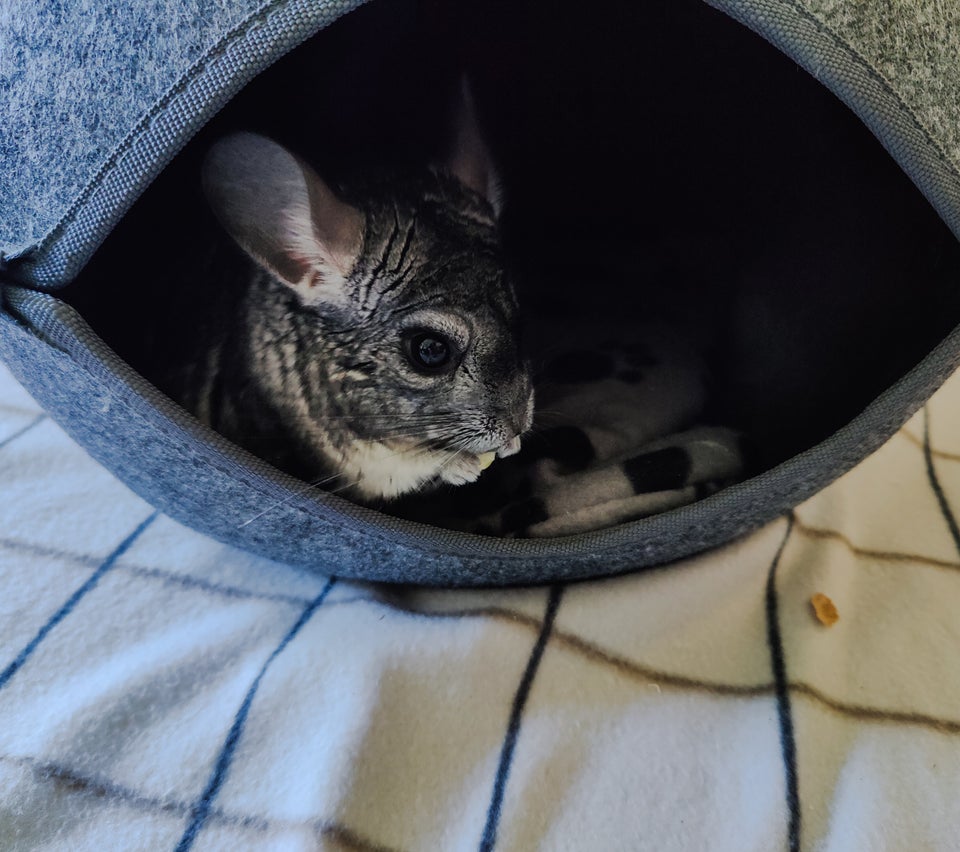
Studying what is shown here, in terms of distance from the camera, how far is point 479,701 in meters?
0.83

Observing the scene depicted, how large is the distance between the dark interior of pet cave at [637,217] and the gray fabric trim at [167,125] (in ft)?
0.46

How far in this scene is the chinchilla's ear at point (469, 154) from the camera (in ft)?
3.42

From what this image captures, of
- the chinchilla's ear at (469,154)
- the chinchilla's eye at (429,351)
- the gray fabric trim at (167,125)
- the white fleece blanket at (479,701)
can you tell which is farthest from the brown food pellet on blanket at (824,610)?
the gray fabric trim at (167,125)

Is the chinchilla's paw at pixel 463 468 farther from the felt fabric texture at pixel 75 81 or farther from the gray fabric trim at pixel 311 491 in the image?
the felt fabric texture at pixel 75 81

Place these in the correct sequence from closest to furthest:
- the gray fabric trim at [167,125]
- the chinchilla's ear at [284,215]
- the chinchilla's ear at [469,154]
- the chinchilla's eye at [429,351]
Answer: the gray fabric trim at [167,125] < the chinchilla's ear at [284,215] < the chinchilla's eye at [429,351] < the chinchilla's ear at [469,154]

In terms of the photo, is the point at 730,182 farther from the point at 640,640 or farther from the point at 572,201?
the point at 640,640

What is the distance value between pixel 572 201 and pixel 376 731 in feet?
2.95

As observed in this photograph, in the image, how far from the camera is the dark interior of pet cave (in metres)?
0.96

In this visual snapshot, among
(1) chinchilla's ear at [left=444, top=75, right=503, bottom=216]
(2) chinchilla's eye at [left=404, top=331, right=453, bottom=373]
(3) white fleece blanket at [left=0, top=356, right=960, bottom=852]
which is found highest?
(1) chinchilla's ear at [left=444, top=75, right=503, bottom=216]

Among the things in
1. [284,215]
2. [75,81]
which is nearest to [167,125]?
[75,81]

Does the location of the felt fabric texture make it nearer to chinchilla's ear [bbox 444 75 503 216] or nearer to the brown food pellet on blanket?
chinchilla's ear [bbox 444 75 503 216]

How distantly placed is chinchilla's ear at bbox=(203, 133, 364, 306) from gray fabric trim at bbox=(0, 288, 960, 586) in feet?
0.66

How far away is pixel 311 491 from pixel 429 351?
0.68ft

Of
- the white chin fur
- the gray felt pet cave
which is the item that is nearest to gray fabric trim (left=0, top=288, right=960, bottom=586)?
the gray felt pet cave
